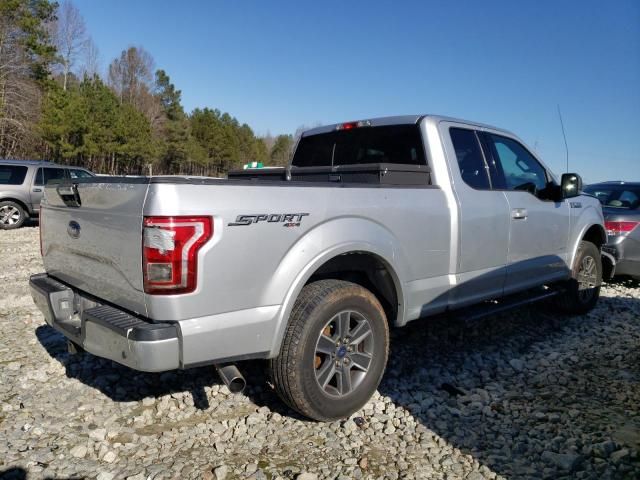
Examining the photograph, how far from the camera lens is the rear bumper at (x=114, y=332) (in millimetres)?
2248

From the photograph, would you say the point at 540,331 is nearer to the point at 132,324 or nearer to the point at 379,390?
the point at 379,390

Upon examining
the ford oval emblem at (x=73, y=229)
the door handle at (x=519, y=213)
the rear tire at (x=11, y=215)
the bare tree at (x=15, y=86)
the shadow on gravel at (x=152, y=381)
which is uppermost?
the bare tree at (x=15, y=86)

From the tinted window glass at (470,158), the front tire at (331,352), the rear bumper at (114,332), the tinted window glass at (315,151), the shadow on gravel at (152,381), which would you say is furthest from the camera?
the tinted window glass at (315,151)

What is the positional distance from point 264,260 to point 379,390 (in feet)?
5.33

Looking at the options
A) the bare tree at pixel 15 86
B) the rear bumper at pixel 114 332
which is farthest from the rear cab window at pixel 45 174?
the bare tree at pixel 15 86

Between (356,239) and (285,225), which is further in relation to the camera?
→ (356,239)

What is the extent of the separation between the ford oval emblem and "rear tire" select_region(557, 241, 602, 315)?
189 inches

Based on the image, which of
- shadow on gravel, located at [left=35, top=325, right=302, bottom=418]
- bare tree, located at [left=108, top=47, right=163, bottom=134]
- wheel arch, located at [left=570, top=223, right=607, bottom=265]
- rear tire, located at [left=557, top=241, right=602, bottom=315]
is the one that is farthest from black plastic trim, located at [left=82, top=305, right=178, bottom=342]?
bare tree, located at [left=108, top=47, right=163, bottom=134]

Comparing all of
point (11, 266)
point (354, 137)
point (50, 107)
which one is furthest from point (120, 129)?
point (354, 137)

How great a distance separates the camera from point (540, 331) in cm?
504

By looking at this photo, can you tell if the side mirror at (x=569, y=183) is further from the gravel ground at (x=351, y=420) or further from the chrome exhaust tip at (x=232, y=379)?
the chrome exhaust tip at (x=232, y=379)

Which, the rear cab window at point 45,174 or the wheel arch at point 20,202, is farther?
the rear cab window at point 45,174

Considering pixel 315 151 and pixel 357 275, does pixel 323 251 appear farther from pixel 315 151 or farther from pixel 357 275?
pixel 315 151

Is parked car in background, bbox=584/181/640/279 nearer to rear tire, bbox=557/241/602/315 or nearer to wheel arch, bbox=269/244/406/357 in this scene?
rear tire, bbox=557/241/602/315
